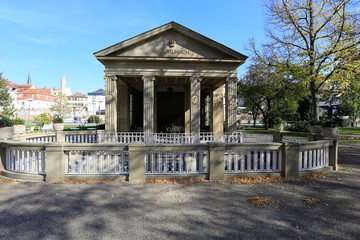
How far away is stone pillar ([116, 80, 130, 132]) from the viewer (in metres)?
15.1

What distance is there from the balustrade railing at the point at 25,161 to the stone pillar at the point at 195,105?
873 cm

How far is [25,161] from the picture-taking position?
560 centimetres

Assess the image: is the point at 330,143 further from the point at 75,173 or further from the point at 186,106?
the point at 186,106

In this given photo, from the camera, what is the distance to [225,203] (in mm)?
3992

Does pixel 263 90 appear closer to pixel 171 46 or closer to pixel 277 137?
pixel 277 137

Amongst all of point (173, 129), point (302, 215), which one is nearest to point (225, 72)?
point (173, 129)

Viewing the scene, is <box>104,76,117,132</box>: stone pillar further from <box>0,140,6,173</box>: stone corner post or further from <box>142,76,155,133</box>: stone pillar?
<box>0,140,6,173</box>: stone corner post

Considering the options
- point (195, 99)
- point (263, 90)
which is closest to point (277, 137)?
point (195, 99)

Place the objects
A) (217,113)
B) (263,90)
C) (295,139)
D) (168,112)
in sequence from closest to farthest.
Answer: (295,139) < (217,113) < (168,112) < (263,90)

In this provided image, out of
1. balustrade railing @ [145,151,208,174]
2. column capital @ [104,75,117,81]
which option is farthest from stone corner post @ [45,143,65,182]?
column capital @ [104,75,117,81]

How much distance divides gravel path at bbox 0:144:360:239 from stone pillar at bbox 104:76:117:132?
290 inches

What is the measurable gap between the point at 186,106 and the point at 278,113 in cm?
2290

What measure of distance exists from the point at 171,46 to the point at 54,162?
399 inches

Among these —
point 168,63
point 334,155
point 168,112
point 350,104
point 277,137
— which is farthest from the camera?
point 350,104
